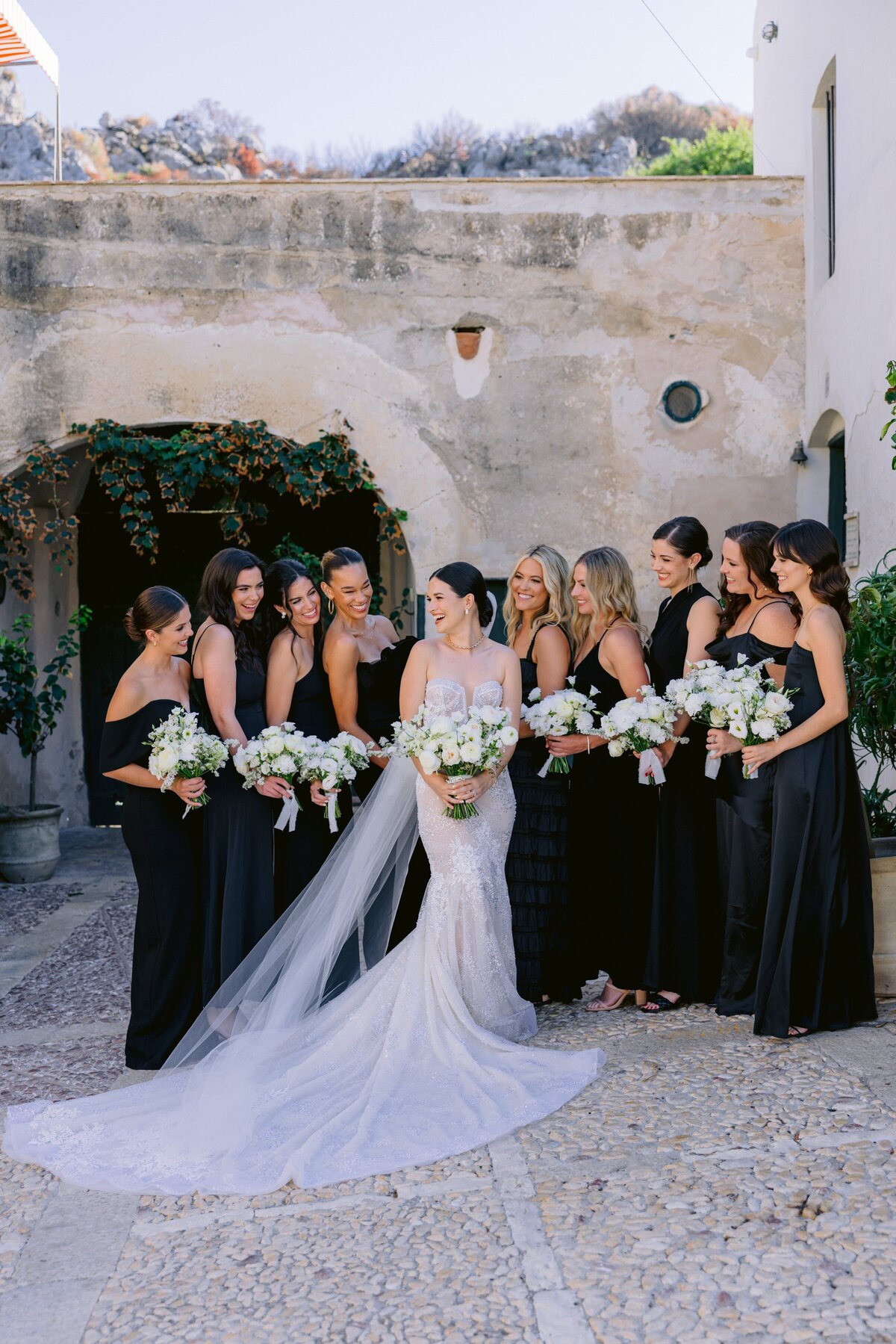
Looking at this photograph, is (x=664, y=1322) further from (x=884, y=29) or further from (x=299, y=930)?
(x=884, y=29)

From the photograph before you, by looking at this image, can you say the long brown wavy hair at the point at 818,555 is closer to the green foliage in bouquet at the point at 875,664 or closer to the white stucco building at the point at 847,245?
the green foliage in bouquet at the point at 875,664

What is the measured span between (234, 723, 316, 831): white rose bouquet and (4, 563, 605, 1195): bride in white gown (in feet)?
1.33

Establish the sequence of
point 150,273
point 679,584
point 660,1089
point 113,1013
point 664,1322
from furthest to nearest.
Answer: point 150,273
point 113,1013
point 679,584
point 660,1089
point 664,1322

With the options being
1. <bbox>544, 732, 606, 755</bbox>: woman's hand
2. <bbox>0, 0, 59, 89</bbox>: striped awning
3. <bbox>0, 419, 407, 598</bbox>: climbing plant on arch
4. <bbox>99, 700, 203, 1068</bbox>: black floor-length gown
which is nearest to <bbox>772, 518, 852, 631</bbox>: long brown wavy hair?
<bbox>544, 732, 606, 755</bbox>: woman's hand

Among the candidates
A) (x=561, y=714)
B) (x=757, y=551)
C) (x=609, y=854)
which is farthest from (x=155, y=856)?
(x=757, y=551)

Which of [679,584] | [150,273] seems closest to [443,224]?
[150,273]

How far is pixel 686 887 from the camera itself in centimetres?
514

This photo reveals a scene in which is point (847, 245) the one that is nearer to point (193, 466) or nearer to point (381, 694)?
point (193, 466)

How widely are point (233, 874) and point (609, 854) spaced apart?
162 centimetres

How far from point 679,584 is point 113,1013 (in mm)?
3325

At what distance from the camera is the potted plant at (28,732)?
9.15 metres

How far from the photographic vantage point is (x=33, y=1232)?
11.4 feet

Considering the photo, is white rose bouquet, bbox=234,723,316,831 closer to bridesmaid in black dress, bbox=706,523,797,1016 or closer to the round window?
bridesmaid in black dress, bbox=706,523,797,1016

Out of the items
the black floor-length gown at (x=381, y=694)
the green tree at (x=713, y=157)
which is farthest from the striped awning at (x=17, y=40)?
the green tree at (x=713, y=157)
